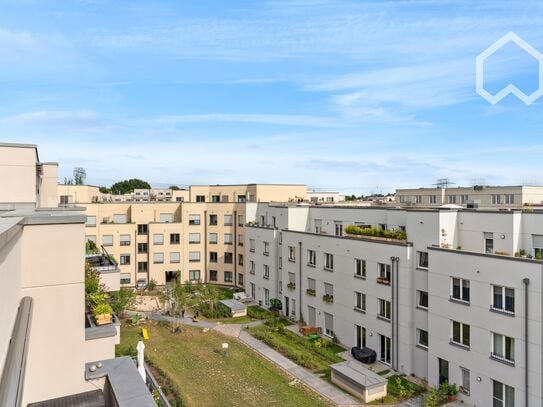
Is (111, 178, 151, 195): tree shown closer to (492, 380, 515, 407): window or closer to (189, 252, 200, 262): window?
(189, 252, 200, 262): window

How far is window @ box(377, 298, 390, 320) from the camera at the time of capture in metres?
25.8

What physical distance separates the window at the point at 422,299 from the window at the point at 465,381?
3.93 m

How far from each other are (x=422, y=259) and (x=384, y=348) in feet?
22.5

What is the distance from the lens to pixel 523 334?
1819cm

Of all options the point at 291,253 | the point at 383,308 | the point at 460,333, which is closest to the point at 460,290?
the point at 460,333

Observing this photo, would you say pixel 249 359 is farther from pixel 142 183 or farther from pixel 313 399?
pixel 142 183

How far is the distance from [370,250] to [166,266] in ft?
98.8

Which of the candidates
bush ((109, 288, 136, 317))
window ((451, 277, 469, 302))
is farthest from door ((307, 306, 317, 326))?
bush ((109, 288, 136, 317))

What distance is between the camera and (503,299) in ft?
63.1

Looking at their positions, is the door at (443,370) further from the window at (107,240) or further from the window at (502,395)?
the window at (107,240)

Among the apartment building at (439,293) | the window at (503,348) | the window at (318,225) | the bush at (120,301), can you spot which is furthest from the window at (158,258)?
the window at (503,348)

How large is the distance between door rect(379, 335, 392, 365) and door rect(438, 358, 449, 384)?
3.80 metres

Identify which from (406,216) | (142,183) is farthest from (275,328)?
(142,183)

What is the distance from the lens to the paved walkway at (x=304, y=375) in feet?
71.1
